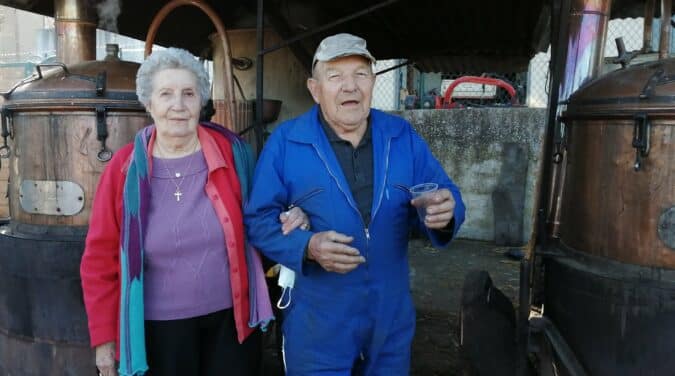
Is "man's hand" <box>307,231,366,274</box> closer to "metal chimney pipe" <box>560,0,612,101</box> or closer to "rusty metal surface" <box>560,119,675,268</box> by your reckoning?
"rusty metal surface" <box>560,119,675,268</box>

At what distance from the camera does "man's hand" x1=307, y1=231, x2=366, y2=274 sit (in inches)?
72.9

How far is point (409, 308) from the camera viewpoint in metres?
2.28

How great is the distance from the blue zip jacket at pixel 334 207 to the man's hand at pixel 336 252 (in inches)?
6.6

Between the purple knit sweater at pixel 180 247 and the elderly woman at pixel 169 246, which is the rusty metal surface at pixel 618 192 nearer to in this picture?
the elderly woman at pixel 169 246

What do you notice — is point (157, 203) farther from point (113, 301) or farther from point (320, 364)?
point (320, 364)

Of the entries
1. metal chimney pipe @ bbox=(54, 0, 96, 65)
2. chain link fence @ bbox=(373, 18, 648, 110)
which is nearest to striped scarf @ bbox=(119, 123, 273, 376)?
metal chimney pipe @ bbox=(54, 0, 96, 65)

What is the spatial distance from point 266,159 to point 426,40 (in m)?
5.48

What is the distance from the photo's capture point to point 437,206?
75.7 inches

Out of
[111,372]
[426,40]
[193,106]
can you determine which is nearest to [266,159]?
[193,106]

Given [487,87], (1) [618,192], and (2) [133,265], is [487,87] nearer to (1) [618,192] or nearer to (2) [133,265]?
(1) [618,192]

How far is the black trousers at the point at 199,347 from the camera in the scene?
2.15m

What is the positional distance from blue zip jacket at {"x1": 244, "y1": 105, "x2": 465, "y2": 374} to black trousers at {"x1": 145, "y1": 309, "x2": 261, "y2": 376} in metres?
0.33

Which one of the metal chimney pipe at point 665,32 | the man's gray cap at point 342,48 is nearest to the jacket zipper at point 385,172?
the man's gray cap at point 342,48

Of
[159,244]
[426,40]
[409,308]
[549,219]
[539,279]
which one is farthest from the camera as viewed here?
[426,40]
